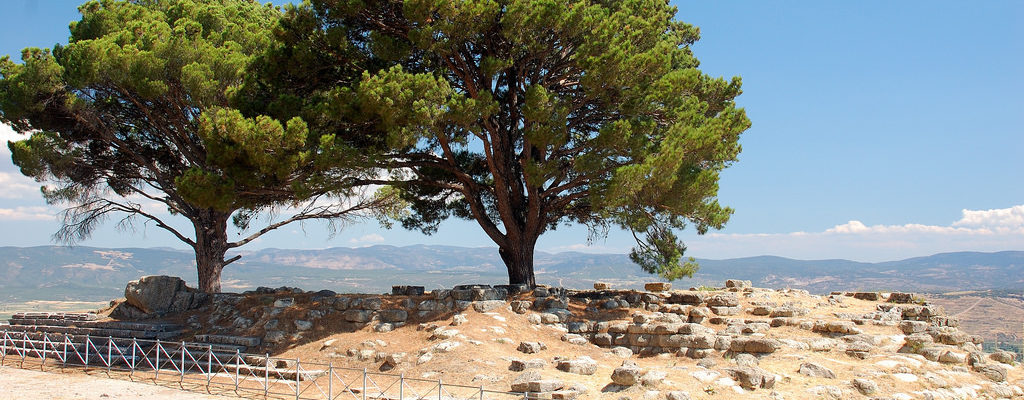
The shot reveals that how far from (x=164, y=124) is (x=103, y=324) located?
7120mm

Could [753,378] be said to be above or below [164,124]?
below

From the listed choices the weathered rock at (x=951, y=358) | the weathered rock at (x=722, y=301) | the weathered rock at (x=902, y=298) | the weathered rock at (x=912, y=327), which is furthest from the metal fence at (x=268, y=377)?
the weathered rock at (x=902, y=298)

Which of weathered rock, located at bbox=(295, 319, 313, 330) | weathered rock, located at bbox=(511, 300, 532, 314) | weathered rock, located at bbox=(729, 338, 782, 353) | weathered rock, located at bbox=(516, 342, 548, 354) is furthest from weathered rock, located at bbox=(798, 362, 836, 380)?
weathered rock, located at bbox=(295, 319, 313, 330)

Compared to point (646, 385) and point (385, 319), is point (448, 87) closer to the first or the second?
point (385, 319)

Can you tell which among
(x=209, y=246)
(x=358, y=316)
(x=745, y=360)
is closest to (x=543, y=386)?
(x=745, y=360)

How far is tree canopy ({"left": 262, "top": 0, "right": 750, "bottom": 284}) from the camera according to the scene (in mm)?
17906

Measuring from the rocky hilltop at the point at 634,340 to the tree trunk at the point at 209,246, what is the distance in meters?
3.80

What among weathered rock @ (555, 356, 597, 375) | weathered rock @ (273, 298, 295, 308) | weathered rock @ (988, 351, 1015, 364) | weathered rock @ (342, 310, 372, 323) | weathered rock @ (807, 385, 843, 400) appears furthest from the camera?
weathered rock @ (273, 298, 295, 308)

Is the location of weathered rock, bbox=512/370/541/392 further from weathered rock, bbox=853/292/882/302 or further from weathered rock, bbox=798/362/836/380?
weathered rock, bbox=853/292/882/302

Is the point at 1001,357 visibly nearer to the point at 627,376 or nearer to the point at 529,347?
the point at 627,376

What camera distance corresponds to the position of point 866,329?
679 inches

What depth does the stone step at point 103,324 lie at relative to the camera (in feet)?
68.0

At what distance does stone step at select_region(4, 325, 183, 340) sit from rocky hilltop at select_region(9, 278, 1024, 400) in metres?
0.66

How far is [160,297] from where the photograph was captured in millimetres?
23172
